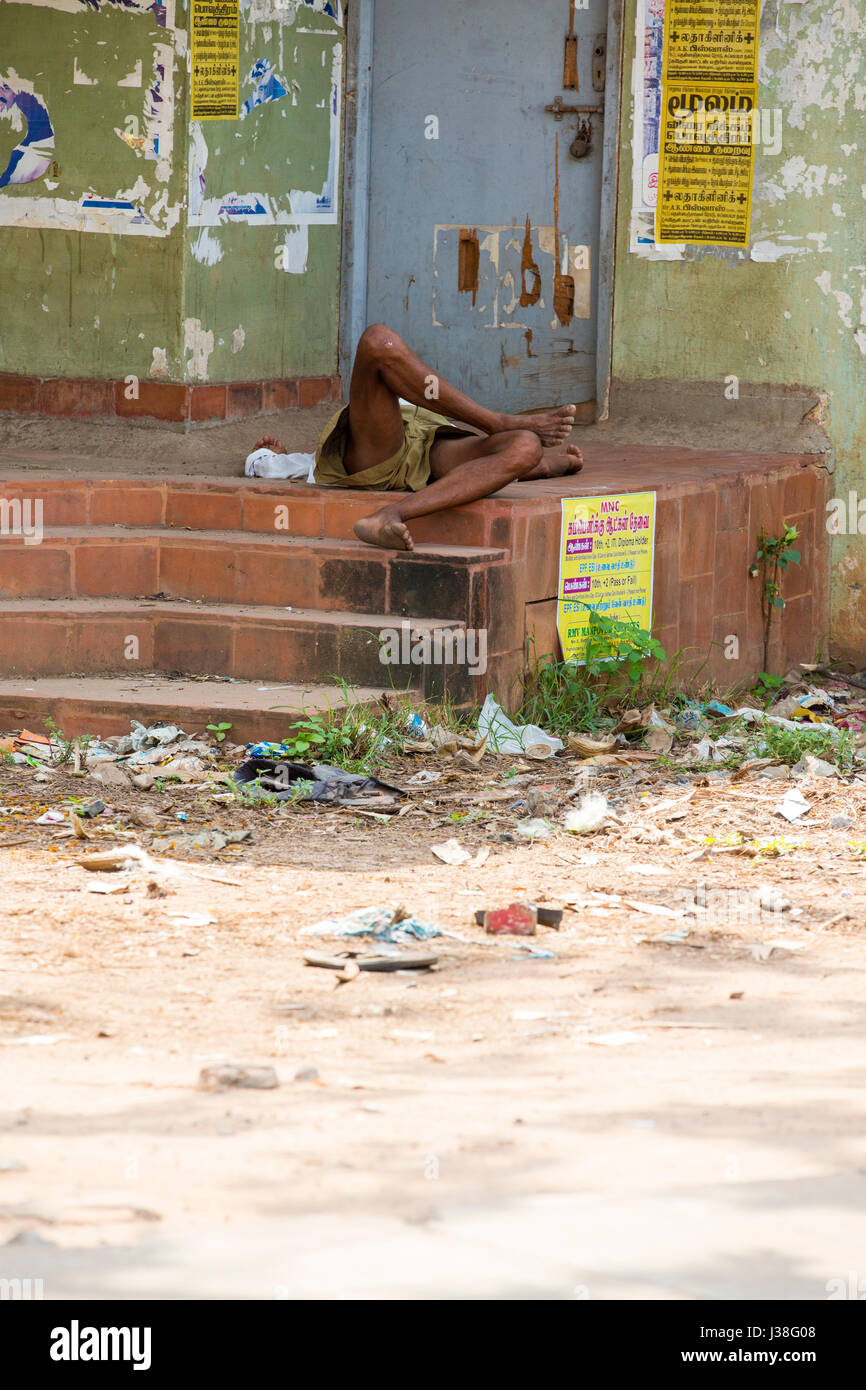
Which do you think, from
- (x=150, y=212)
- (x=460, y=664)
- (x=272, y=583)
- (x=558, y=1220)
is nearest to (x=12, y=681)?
(x=272, y=583)

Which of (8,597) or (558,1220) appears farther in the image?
(8,597)

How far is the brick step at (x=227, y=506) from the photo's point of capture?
6281 mm

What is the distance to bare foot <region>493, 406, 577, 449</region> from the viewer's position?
6.32 m

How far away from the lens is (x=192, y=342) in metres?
7.36

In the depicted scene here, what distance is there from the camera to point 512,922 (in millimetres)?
4102

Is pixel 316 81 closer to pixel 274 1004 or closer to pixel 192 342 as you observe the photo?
pixel 192 342

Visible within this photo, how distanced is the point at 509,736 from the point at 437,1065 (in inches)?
118

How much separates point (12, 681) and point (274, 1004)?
293cm

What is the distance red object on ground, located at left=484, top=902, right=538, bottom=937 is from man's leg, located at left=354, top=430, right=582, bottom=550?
7.12ft

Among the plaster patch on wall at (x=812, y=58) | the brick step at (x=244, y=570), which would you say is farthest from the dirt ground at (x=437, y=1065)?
the plaster patch on wall at (x=812, y=58)

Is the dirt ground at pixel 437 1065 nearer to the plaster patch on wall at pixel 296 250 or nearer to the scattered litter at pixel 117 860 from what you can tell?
the scattered litter at pixel 117 860

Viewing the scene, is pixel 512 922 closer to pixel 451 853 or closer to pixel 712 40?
pixel 451 853
